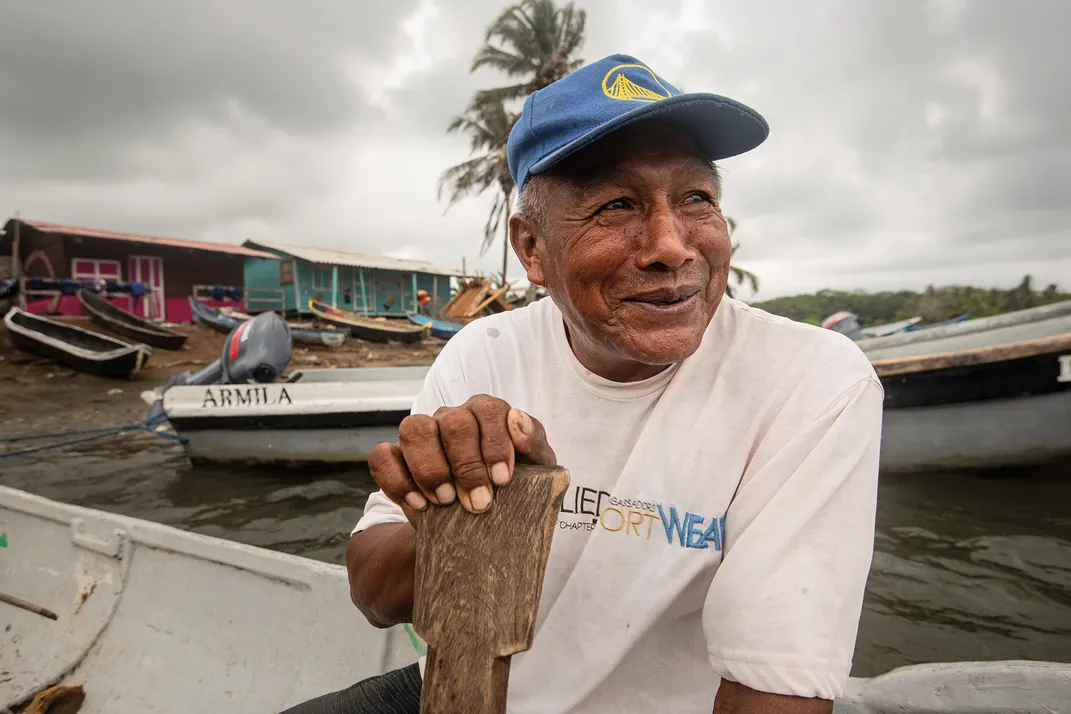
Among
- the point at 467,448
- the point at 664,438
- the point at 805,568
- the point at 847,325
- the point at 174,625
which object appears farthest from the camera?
the point at 847,325

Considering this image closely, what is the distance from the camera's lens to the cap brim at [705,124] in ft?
3.42

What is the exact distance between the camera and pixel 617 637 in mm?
1168

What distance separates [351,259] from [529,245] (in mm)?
25473

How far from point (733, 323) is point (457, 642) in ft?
2.92

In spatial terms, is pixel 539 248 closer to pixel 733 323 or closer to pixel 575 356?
pixel 575 356

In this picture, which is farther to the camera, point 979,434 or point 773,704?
point 979,434

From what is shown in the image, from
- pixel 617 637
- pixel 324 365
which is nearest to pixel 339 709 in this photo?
pixel 617 637

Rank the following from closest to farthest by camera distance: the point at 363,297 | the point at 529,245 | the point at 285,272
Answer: the point at 529,245 < the point at 285,272 < the point at 363,297

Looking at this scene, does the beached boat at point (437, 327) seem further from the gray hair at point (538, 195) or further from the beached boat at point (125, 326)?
the gray hair at point (538, 195)

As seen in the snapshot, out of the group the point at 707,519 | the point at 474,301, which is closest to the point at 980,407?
the point at 707,519

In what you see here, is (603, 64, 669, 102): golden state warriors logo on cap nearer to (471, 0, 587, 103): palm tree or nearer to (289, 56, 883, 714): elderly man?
(289, 56, 883, 714): elderly man

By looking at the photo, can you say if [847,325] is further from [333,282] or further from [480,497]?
[333,282]

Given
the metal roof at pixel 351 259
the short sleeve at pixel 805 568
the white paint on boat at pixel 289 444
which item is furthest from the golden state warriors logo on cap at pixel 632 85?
the metal roof at pixel 351 259

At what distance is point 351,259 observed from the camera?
25078mm
